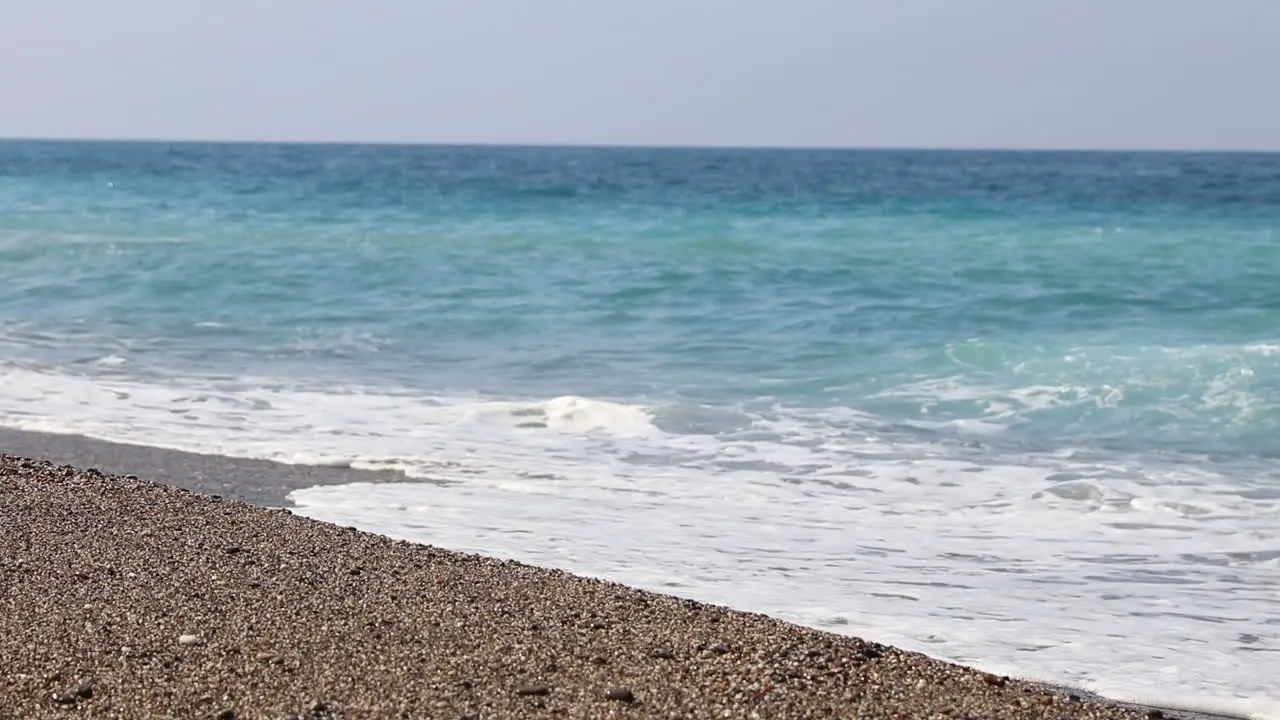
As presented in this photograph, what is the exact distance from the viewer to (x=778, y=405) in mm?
10781

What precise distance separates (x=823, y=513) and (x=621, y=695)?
11.4ft

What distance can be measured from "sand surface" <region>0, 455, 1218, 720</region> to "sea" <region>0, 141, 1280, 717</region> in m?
0.69

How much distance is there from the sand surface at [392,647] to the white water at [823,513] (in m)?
0.63

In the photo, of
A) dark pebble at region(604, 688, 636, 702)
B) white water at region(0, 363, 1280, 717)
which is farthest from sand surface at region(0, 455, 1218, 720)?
white water at region(0, 363, 1280, 717)

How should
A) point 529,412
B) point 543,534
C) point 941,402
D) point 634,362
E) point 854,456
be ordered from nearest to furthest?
point 543,534, point 854,456, point 529,412, point 941,402, point 634,362

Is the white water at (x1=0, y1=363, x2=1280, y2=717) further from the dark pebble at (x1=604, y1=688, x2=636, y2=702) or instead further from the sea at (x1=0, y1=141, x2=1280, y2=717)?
the dark pebble at (x1=604, y1=688, x2=636, y2=702)

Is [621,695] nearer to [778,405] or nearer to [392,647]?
[392,647]

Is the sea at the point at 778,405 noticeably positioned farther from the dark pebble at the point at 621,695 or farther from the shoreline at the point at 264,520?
the dark pebble at the point at 621,695

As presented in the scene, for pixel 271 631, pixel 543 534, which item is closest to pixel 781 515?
pixel 543 534

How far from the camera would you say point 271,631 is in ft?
15.1

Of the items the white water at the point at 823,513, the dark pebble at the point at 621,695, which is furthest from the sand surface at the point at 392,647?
the white water at the point at 823,513

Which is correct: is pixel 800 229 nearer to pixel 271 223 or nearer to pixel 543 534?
pixel 271 223

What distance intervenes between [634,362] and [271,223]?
17.5 m

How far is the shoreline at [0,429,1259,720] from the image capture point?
4.42 meters
